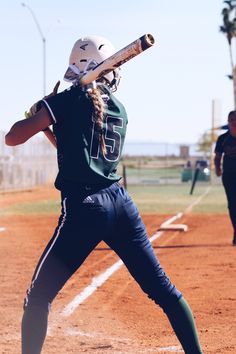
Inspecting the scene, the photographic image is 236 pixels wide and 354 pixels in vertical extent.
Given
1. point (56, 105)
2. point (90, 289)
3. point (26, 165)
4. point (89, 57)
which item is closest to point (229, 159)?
point (90, 289)

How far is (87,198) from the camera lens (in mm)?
4652

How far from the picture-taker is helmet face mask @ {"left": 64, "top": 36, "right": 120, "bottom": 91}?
478cm

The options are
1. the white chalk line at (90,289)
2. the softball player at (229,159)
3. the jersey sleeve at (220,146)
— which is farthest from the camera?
the jersey sleeve at (220,146)

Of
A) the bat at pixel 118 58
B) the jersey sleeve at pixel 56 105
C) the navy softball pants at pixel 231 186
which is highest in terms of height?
the bat at pixel 118 58

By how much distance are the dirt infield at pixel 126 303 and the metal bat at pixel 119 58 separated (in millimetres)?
2312

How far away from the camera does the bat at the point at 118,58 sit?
445 cm

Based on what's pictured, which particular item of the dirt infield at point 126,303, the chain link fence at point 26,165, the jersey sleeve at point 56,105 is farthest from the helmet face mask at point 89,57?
the chain link fence at point 26,165

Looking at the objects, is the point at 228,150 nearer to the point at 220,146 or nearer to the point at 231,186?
the point at 220,146

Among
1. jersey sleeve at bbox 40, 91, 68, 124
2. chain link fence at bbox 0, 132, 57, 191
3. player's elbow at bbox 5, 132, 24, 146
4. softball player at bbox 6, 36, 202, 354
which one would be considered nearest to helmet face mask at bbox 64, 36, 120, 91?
softball player at bbox 6, 36, 202, 354

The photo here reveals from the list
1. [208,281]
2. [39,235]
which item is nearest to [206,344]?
[208,281]

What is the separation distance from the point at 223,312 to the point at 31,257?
190 inches

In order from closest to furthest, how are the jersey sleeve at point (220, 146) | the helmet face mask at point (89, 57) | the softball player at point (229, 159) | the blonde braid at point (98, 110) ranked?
the blonde braid at point (98, 110) < the helmet face mask at point (89, 57) < the softball player at point (229, 159) < the jersey sleeve at point (220, 146)

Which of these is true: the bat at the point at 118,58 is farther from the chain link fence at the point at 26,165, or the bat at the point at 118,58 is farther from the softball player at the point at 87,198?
the chain link fence at the point at 26,165

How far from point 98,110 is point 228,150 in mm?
8052
